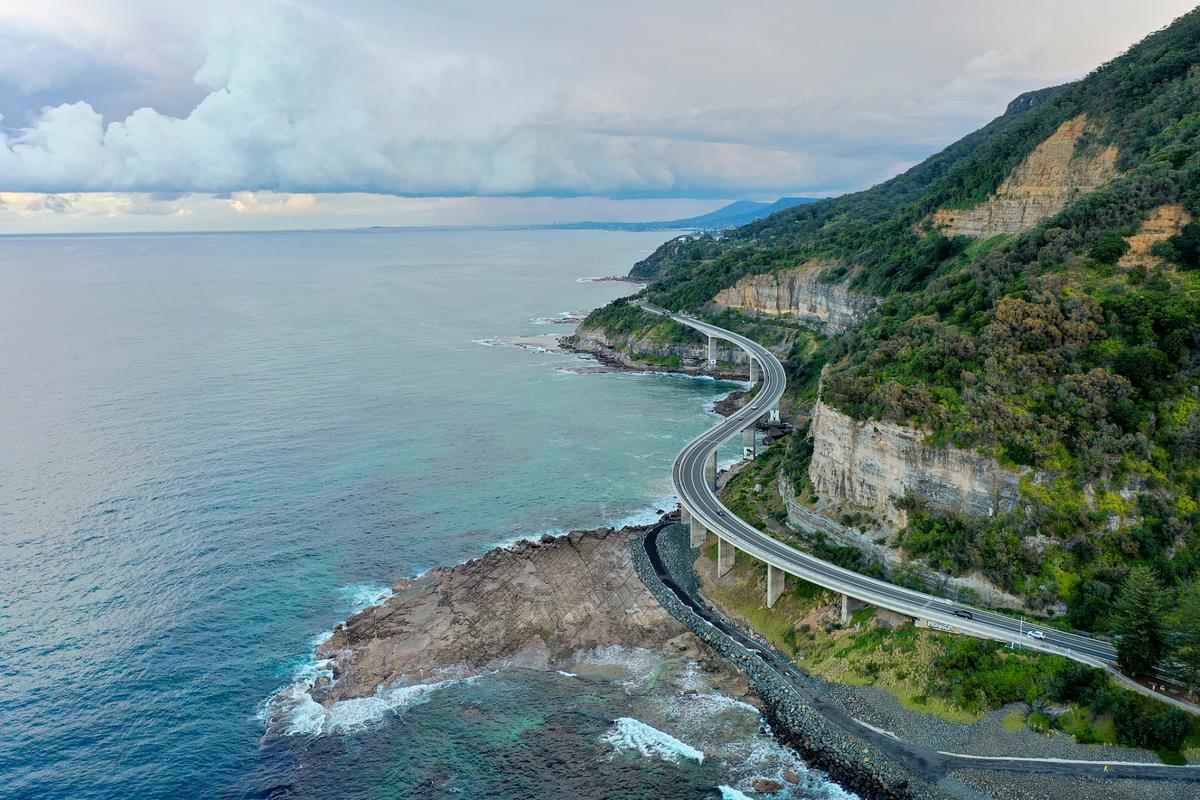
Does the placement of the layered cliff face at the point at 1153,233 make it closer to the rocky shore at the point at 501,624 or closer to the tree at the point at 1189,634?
the tree at the point at 1189,634

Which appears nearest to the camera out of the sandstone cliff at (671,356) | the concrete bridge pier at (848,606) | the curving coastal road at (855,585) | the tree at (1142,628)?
the tree at (1142,628)

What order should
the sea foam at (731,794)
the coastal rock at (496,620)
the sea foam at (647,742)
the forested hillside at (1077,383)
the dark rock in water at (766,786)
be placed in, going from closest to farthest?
the sea foam at (731,794), the dark rock in water at (766,786), the sea foam at (647,742), the forested hillside at (1077,383), the coastal rock at (496,620)

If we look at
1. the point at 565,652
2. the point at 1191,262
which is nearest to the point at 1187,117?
the point at 1191,262

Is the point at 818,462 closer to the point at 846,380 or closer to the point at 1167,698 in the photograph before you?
the point at 846,380

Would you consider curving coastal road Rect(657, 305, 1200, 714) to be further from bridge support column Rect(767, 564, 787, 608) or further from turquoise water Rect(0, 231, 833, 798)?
turquoise water Rect(0, 231, 833, 798)

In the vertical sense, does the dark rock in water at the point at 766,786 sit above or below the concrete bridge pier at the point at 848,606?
below

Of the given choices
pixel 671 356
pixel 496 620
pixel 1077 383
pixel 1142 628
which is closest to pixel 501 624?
pixel 496 620

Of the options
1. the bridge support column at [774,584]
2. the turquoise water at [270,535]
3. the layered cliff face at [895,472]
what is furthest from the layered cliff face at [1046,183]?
the bridge support column at [774,584]
